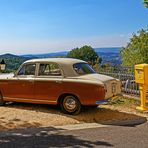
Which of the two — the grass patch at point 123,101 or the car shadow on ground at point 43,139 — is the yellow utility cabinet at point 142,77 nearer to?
the grass patch at point 123,101

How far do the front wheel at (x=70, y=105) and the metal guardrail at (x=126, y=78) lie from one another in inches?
150

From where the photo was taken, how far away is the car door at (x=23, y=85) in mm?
9922

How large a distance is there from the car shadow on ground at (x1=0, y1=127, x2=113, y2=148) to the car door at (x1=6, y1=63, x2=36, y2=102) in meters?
2.38

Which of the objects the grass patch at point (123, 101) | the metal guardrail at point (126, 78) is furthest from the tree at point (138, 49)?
the grass patch at point (123, 101)

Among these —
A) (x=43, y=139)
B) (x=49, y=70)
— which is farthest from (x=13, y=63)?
(x=43, y=139)

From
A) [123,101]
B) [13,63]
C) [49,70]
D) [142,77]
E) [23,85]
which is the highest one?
[13,63]

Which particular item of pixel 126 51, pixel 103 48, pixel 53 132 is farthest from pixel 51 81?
pixel 103 48

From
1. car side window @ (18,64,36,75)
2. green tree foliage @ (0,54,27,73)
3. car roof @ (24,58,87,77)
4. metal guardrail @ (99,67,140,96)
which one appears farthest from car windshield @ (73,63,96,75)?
green tree foliage @ (0,54,27,73)

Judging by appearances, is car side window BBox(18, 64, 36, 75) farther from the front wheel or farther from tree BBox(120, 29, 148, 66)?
tree BBox(120, 29, 148, 66)

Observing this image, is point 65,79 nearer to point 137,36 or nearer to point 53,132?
point 53,132

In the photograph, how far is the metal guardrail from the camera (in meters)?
12.5

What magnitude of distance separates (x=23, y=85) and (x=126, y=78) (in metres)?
4.87

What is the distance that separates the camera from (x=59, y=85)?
9.36 meters

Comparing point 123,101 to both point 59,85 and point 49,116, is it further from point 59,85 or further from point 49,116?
point 49,116
